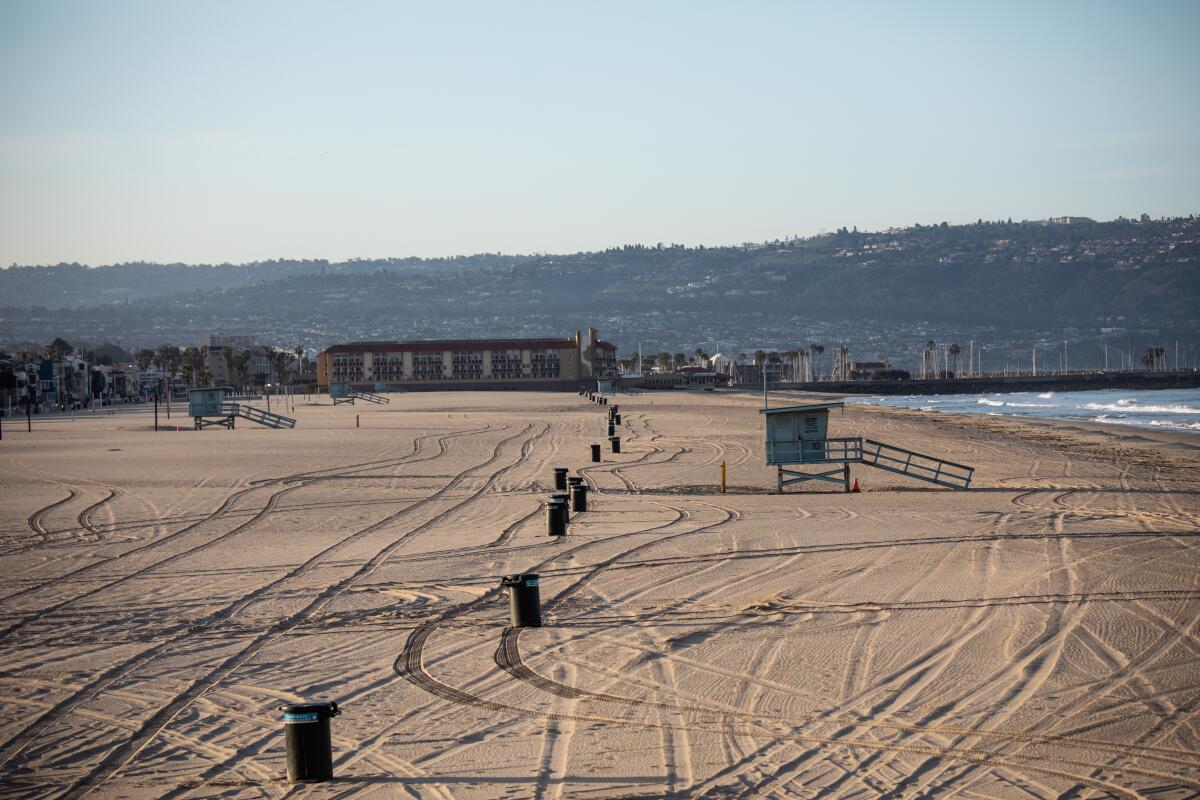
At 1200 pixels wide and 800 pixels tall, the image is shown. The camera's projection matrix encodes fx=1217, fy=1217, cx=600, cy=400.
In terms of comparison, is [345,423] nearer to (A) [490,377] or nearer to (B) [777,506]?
(B) [777,506]

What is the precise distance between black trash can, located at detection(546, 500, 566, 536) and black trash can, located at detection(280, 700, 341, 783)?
11.9m

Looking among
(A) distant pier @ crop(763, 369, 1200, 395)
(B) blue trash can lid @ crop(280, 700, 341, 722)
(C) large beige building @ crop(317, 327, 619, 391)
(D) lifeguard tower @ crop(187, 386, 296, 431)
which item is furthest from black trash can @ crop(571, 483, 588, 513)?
(A) distant pier @ crop(763, 369, 1200, 395)

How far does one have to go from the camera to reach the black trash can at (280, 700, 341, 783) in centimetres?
875

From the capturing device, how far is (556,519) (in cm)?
2084

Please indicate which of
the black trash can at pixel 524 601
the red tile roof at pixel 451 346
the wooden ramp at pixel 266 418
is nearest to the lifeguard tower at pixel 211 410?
the wooden ramp at pixel 266 418

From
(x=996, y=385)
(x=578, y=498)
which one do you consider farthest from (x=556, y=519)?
(x=996, y=385)

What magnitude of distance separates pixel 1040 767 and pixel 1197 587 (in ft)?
26.5

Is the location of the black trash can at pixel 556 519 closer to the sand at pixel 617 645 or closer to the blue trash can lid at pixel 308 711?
the sand at pixel 617 645

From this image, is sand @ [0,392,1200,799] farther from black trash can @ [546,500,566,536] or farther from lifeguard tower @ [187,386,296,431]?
lifeguard tower @ [187,386,296,431]

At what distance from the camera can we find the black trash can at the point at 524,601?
1367 centimetres

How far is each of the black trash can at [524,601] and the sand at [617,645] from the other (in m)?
0.27

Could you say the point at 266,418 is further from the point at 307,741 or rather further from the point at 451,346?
the point at 451,346

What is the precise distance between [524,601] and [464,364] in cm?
16631

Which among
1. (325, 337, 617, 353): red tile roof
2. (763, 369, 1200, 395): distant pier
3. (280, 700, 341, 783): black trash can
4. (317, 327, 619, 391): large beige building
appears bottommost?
(763, 369, 1200, 395): distant pier
